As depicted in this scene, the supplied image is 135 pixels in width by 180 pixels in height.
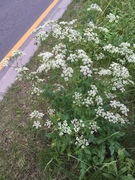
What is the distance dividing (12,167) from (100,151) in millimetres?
860

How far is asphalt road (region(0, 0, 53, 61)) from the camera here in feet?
17.4

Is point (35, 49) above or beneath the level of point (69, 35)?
beneath

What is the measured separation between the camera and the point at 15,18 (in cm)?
614

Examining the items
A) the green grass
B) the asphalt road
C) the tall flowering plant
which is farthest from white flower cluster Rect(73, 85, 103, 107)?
the asphalt road

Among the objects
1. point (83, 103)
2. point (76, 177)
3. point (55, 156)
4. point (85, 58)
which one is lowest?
point (76, 177)

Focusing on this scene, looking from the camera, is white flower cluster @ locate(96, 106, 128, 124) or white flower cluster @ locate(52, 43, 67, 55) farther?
white flower cluster @ locate(52, 43, 67, 55)

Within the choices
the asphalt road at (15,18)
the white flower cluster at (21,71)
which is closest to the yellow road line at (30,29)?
the asphalt road at (15,18)

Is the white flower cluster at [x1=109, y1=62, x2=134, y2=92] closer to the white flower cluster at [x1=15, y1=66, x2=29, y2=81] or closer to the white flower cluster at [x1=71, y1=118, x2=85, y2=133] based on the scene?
the white flower cluster at [x1=71, y1=118, x2=85, y2=133]

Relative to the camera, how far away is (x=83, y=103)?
7.76ft

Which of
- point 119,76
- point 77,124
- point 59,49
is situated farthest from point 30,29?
point 77,124

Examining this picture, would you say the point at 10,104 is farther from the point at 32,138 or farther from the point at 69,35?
the point at 69,35

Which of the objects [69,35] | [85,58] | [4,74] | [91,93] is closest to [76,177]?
[91,93]

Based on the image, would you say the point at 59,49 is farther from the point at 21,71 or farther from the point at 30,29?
the point at 30,29

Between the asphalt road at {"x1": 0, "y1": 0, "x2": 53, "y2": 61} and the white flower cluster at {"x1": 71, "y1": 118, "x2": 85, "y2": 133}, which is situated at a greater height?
the white flower cluster at {"x1": 71, "y1": 118, "x2": 85, "y2": 133}
